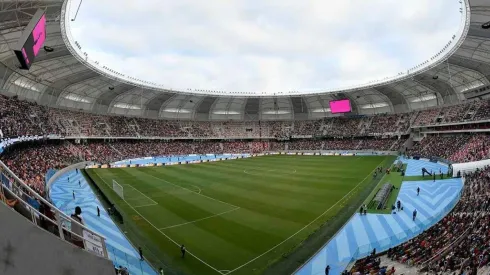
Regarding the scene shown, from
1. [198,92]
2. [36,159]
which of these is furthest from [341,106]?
[36,159]

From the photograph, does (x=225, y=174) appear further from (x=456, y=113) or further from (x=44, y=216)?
(x=456, y=113)

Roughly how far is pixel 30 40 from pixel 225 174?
2933cm

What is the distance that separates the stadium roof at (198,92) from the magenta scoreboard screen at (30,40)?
333 centimetres

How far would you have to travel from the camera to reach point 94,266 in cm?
546

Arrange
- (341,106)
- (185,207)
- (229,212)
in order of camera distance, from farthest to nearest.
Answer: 1. (341,106)
2. (185,207)
3. (229,212)

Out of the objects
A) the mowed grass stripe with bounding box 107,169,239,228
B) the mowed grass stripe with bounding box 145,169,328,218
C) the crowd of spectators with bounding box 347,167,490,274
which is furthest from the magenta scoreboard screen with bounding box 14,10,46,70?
the crowd of spectators with bounding box 347,167,490,274

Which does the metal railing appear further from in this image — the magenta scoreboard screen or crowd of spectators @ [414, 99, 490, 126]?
crowd of spectators @ [414, 99, 490, 126]

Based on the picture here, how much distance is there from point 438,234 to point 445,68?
4392 centimetres

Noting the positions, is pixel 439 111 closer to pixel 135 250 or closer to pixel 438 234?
pixel 438 234

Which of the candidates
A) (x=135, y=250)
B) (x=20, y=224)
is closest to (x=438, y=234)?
(x=135, y=250)

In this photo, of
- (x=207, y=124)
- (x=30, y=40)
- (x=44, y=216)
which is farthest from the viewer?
(x=207, y=124)

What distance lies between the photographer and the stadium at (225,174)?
15641mm

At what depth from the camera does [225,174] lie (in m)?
45.6

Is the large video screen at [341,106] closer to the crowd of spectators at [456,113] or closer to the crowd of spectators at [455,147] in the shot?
the crowd of spectators at [456,113]
